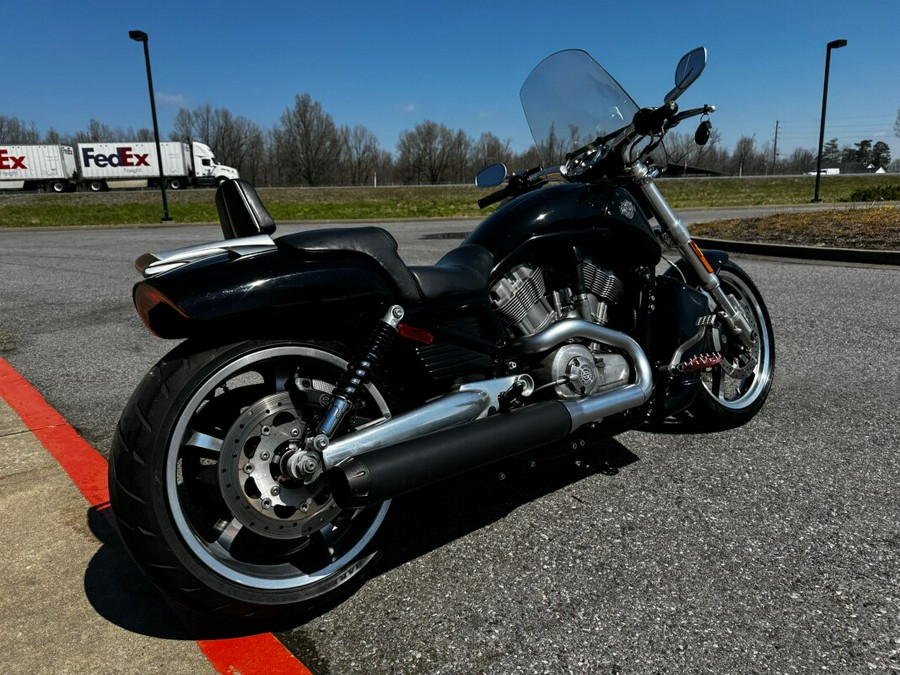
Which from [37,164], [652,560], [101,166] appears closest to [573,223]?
[652,560]

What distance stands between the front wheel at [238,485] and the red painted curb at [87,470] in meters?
0.11

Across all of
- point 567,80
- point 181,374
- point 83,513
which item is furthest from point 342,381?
point 567,80

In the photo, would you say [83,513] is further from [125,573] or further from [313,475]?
[313,475]

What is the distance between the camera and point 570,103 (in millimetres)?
3316

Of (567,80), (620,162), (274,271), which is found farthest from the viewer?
(567,80)

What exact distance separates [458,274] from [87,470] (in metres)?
2.03

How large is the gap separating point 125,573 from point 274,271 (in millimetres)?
1236

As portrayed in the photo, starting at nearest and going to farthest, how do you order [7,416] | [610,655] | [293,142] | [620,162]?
[610,655] → [620,162] → [7,416] → [293,142]

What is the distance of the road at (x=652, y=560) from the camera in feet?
6.24

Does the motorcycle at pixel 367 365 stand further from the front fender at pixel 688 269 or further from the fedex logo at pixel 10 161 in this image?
the fedex logo at pixel 10 161

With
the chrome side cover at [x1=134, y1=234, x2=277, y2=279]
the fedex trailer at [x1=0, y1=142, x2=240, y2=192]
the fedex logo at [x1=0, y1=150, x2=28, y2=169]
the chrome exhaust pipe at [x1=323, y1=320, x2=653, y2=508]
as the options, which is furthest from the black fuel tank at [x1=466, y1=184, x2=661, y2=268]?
the fedex logo at [x1=0, y1=150, x2=28, y2=169]

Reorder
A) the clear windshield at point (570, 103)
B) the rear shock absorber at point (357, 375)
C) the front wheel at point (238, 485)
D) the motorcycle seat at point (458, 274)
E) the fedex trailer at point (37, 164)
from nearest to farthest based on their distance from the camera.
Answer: the front wheel at point (238, 485) → the rear shock absorber at point (357, 375) → the motorcycle seat at point (458, 274) → the clear windshield at point (570, 103) → the fedex trailer at point (37, 164)

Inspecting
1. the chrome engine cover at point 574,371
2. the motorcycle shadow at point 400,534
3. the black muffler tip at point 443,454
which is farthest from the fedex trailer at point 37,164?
the black muffler tip at point 443,454

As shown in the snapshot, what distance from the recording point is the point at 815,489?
9.33 ft
